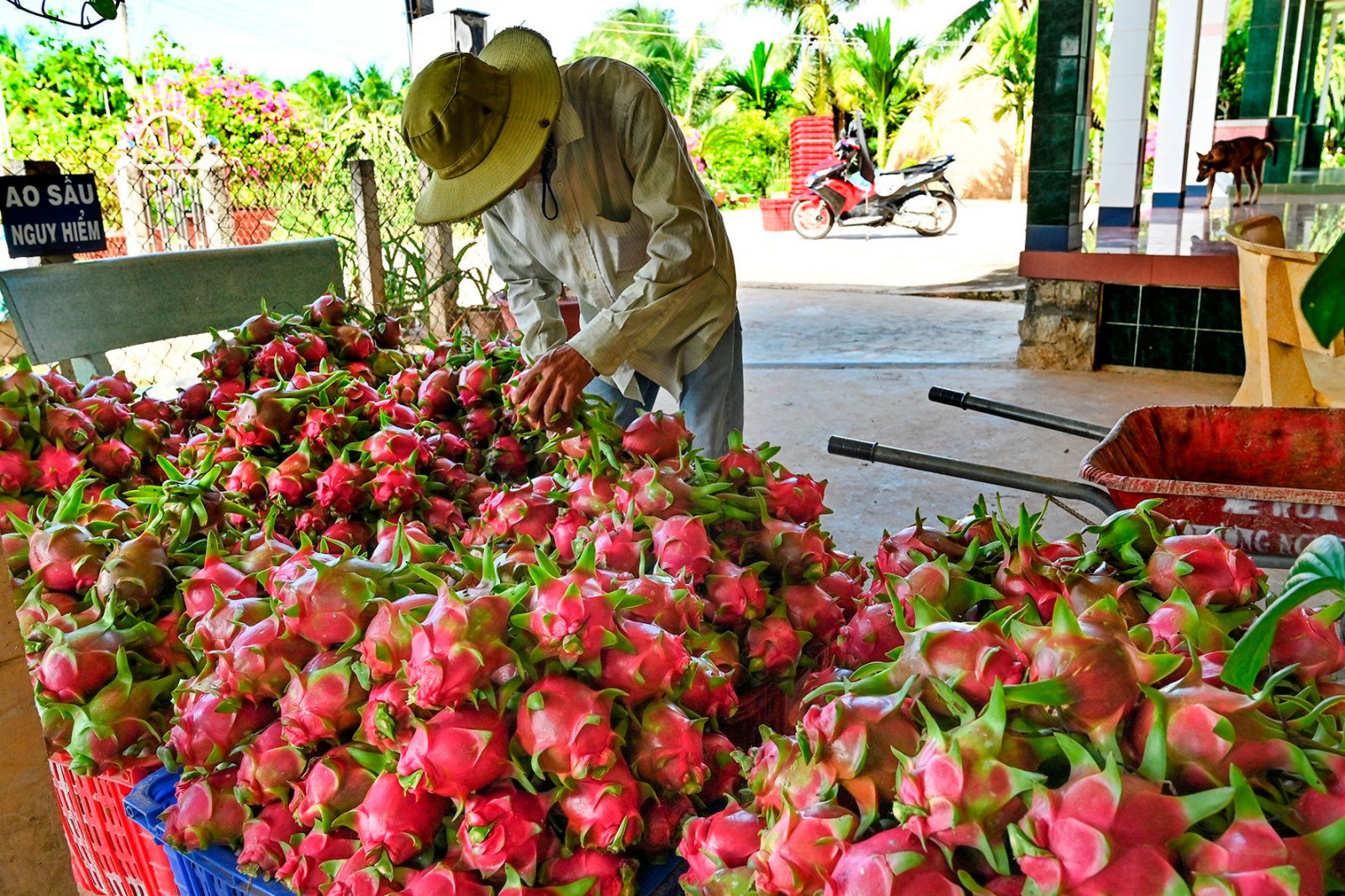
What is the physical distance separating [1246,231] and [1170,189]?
29.2 ft

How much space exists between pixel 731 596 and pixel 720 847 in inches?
15.5

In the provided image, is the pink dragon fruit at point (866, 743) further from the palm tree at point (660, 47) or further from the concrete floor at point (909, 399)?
the palm tree at point (660, 47)

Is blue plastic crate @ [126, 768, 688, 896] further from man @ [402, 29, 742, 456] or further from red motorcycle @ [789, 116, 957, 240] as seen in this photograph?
red motorcycle @ [789, 116, 957, 240]

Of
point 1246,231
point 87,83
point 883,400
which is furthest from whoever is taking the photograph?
point 87,83

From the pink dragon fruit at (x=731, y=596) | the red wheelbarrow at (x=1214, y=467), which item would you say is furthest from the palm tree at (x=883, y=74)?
the pink dragon fruit at (x=731, y=596)

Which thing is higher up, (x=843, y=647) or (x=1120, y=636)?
(x=1120, y=636)

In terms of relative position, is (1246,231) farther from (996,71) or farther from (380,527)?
(996,71)

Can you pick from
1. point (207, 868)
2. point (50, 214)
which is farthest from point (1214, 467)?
point (50, 214)

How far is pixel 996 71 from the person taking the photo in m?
26.4

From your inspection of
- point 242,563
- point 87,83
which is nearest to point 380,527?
point 242,563

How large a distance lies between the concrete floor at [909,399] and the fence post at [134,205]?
13.1ft

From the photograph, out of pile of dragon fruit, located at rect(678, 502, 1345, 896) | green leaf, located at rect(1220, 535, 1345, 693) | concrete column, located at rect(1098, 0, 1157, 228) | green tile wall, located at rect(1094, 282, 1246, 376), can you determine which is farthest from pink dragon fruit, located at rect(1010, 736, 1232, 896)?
concrete column, located at rect(1098, 0, 1157, 228)

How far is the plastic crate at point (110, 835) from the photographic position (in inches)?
47.9

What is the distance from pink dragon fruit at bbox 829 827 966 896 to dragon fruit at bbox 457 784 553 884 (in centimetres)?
31
